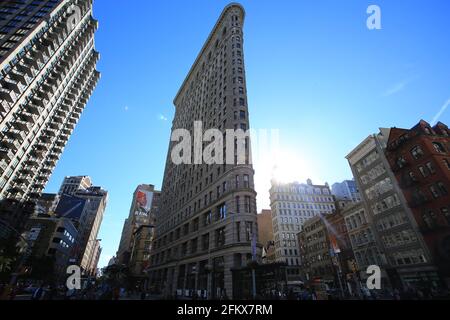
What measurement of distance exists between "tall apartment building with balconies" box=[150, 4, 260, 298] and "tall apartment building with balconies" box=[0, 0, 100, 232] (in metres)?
36.9

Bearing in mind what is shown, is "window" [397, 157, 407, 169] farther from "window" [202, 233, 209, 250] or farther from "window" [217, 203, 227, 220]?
"window" [202, 233, 209, 250]

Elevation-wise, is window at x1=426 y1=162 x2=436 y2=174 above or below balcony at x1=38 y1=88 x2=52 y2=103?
below

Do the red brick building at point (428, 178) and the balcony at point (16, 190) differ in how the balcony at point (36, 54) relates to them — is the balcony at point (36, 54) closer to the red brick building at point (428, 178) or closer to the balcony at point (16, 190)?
the balcony at point (16, 190)

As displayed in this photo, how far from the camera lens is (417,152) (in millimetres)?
41594

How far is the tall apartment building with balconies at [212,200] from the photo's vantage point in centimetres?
3425

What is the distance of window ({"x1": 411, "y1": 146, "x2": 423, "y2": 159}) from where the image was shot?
4103cm

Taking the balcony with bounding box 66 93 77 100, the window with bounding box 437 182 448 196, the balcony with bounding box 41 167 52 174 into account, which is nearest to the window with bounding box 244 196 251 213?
the window with bounding box 437 182 448 196

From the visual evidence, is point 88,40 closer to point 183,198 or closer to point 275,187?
point 183,198

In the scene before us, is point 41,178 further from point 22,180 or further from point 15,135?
point 15,135

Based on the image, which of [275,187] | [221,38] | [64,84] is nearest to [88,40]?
[64,84]

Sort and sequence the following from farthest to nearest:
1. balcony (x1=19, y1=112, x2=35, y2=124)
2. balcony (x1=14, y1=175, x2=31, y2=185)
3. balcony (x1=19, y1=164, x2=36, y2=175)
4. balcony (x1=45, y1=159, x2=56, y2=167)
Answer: balcony (x1=45, y1=159, x2=56, y2=167) < balcony (x1=19, y1=164, x2=36, y2=175) < balcony (x1=14, y1=175, x2=31, y2=185) < balcony (x1=19, y1=112, x2=35, y2=124)

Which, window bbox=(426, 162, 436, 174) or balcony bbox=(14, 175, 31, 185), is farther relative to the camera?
balcony bbox=(14, 175, 31, 185)
